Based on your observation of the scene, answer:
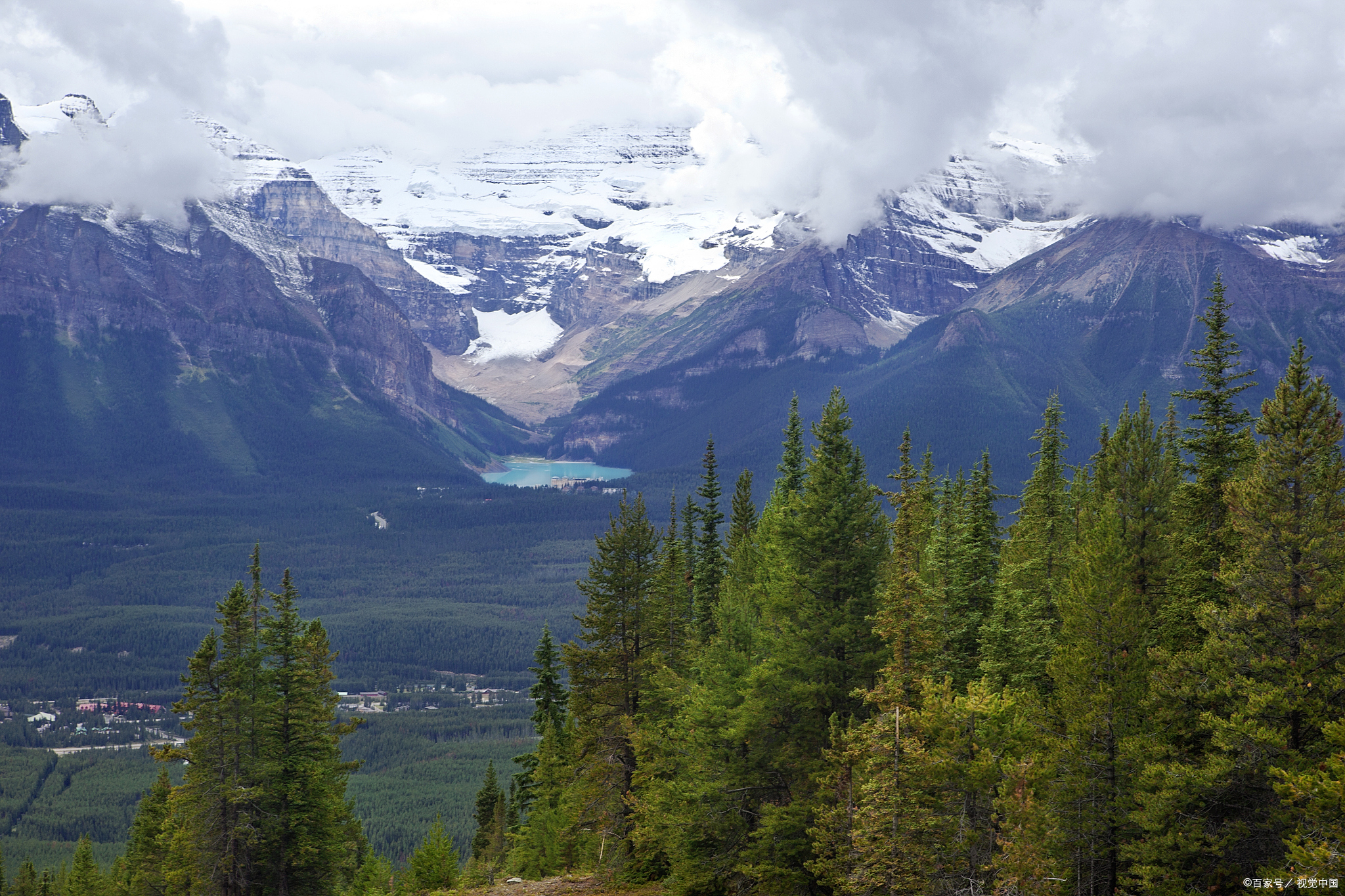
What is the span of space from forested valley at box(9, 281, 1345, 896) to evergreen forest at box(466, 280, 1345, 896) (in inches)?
4.7

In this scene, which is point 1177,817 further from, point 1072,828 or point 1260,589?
point 1260,589

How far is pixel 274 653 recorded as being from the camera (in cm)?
4916

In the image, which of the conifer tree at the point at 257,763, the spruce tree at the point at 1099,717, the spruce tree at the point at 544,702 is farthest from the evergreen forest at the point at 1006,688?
the spruce tree at the point at 544,702

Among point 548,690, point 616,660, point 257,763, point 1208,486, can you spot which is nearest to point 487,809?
point 548,690

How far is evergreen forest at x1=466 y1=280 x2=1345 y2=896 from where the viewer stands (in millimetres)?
28953

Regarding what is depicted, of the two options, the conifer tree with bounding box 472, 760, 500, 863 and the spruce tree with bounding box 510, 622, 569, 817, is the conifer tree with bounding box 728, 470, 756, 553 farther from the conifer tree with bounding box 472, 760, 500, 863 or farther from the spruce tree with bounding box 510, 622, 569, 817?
the conifer tree with bounding box 472, 760, 500, 863

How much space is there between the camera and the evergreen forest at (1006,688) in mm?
28953

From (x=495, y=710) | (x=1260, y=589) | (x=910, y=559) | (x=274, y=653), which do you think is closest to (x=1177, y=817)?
(x=1260, y=589)

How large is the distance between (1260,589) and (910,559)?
12.2 m

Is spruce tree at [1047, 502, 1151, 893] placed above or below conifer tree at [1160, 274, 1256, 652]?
below

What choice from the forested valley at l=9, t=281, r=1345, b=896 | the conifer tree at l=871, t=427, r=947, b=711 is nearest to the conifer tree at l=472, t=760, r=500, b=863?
the forested valley at l=9, t=281, r=1345, b=896

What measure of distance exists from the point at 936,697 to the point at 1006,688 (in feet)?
15.9

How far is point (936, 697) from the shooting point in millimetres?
31719

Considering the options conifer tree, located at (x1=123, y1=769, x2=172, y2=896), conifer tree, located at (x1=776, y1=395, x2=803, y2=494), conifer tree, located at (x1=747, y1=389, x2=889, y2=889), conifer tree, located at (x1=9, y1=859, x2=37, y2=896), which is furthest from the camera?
conifer tree, located at (x1=9, y1=859, x2=37, y2=896)
